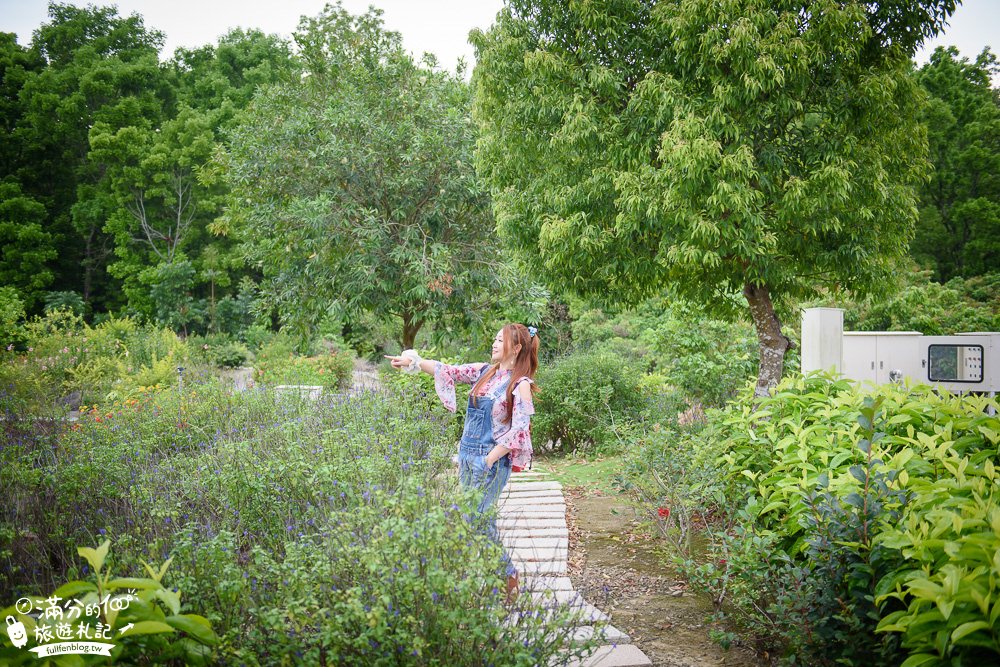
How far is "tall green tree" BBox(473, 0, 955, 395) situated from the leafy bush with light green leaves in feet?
8.82

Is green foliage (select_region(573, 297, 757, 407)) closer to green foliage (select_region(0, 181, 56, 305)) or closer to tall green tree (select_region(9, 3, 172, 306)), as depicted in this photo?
green foliage (select_region(0, 181, 56, 305))

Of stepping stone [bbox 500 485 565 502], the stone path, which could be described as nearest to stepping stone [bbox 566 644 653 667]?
the stone path

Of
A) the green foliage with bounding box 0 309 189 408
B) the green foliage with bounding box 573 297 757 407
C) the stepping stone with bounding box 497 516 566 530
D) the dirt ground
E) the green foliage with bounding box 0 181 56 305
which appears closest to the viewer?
the dirt ground

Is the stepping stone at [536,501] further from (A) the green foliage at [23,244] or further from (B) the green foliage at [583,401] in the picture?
(A) the green foliage at [23,244]

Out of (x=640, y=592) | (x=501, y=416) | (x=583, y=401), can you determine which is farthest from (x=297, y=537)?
(x=583, y=401)

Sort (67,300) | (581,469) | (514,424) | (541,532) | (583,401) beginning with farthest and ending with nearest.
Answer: (67,300) → (583,401) → (581,469) → (541,532) → (514,424)

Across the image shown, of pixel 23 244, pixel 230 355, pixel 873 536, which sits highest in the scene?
pixel 23 244

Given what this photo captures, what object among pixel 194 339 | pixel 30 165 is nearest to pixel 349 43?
pixel 194 339

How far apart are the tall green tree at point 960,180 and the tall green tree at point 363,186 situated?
16.7 metres

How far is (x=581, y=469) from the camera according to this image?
7.51 m

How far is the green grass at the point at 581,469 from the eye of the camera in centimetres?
674

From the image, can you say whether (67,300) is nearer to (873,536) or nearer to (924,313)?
(924,313)

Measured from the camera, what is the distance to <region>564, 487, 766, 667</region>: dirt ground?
310cm

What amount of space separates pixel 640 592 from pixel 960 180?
2286cm
